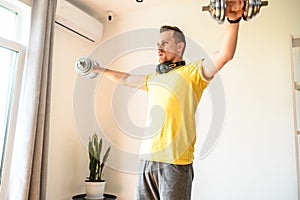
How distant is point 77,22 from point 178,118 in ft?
5.17

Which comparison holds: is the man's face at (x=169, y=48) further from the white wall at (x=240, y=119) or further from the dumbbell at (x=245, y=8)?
the white wall at (x=240, y=119)

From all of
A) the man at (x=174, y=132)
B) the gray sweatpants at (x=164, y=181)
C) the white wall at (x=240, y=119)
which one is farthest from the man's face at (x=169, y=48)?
the white wall at (x=240, y=119)

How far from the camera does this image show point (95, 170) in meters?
2.30

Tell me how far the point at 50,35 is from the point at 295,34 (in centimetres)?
177

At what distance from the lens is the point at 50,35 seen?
2.05 meters

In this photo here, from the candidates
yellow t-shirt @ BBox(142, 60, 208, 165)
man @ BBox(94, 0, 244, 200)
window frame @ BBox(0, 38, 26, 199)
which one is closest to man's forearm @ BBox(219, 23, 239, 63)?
man @ BBox(94, 0, 244, 200)

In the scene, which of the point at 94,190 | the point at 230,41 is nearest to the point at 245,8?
the point at 230,41

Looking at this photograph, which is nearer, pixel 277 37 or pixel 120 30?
pixel 277 37

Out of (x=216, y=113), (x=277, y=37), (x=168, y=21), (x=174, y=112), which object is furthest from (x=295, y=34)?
(x=174, y=112)

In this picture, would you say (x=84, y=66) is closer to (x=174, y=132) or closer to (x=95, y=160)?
(x=174, y=132)

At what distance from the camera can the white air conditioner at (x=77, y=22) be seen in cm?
217

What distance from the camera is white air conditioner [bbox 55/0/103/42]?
2.17m

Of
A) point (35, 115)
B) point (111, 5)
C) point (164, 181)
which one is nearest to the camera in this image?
point (164, 181)

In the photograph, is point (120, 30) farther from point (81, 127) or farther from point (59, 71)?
point (81, 127)
